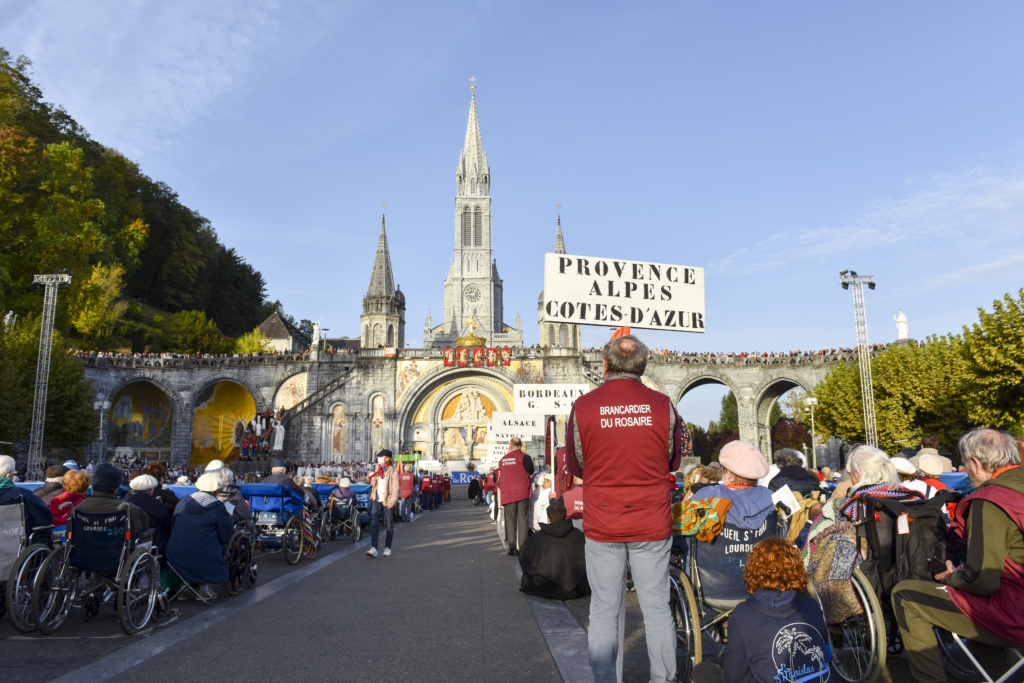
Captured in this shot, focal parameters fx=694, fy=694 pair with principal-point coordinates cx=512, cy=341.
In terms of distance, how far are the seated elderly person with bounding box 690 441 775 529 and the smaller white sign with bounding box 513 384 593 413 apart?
250 inches

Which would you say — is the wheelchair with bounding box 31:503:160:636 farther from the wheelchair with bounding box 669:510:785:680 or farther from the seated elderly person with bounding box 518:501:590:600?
the wheelchair with bounding box 669:510:785:680

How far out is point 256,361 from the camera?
4181cm

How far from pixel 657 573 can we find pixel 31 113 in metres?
46.9

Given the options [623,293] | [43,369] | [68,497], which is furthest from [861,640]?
[43,369]

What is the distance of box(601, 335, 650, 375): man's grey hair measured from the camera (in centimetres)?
379

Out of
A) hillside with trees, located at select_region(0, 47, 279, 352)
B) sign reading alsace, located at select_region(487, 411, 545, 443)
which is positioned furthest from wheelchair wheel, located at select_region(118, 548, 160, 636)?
hillside with trees, located at select_region(0, 47, 279, 352)

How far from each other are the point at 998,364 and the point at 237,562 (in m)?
17.7

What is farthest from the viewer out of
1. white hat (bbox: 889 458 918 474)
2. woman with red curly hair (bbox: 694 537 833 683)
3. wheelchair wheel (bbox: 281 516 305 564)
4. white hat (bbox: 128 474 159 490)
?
wheelchair wheel (bbox: 281 516 305 564)

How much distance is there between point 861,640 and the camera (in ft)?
13.4

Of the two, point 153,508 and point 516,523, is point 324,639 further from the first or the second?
point 516,523

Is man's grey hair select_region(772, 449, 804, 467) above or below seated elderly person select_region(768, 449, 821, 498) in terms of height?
above

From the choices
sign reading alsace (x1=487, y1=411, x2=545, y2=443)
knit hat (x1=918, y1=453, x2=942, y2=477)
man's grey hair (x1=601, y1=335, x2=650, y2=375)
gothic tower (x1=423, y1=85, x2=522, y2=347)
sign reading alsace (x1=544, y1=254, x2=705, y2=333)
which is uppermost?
gothic tower (x1=423, y1=85, x2=522, y2=347)

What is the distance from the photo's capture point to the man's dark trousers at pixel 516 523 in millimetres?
9672

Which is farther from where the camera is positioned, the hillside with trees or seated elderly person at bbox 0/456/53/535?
the hillside with trees
